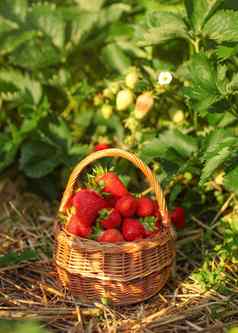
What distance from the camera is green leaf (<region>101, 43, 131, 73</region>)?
3.24 meters

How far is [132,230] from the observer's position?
236 centimetres

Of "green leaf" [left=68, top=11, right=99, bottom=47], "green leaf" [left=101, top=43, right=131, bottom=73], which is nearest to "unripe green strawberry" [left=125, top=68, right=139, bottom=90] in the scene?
"green leaf" [left=101, top=43, right=131, bottom=73]

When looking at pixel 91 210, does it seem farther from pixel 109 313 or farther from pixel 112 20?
pixel 112 20

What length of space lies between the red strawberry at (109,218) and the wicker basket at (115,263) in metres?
0.08

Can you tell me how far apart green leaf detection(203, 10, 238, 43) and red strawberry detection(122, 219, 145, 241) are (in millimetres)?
843

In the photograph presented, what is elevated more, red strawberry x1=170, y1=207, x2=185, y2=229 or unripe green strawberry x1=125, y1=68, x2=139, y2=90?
unripe green strawberry x1=125, y1=68, x2=139, y2=90

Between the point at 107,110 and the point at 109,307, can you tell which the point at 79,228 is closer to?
the point at 109,307

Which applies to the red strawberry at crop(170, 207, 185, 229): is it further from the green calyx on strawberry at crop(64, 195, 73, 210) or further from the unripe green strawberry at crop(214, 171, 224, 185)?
the green calyx on strawberry at crop(64, 195, 73, 210)

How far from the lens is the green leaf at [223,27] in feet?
8.85

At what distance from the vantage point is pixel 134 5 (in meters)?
3.45

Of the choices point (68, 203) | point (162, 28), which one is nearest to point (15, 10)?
point (162, 28)

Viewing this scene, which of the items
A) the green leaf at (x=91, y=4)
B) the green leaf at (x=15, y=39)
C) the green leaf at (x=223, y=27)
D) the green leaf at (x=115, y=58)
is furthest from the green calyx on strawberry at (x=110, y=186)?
the green leaf at (x=91, y=4)

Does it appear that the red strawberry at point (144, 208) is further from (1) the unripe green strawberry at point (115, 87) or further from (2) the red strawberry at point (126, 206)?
(1) the unripe green strawberry at point (115, 87)

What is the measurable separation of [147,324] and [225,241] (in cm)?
52
